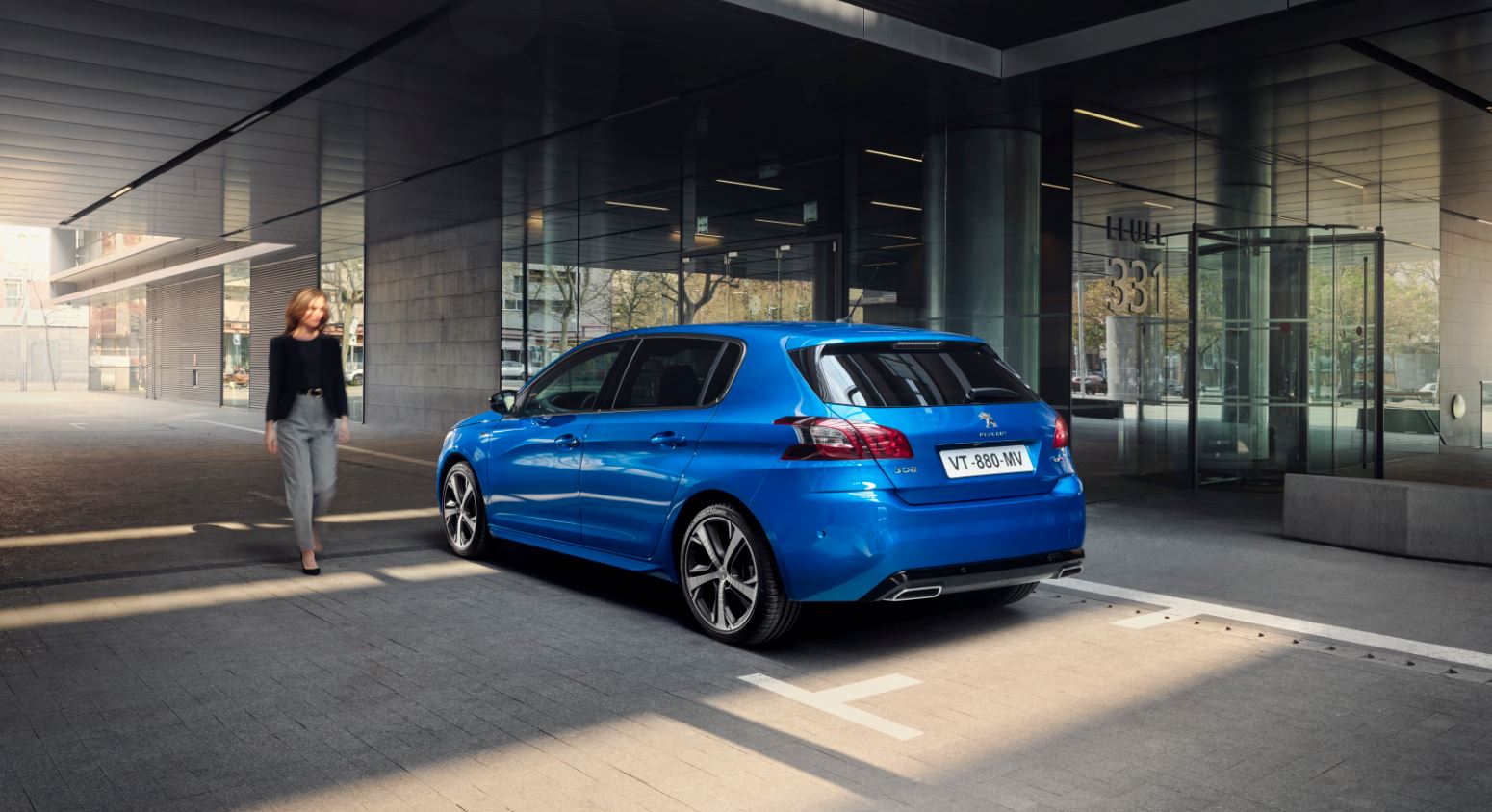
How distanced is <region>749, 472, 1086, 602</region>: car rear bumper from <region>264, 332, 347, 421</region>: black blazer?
361 centimetres

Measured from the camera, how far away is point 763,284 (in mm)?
14461

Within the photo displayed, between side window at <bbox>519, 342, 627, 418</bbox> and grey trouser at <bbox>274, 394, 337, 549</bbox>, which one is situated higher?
side window at <bbox>519, 342, 627, 418</bbox>

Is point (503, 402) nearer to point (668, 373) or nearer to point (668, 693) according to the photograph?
point (668, 373)

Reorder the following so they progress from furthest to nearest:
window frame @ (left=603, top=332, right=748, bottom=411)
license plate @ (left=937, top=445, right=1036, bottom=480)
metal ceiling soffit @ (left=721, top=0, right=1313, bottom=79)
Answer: metal ceiling soffit @ (left=721, top=0, right=1313, bottom=79)
window frame @ (left=603, top=332, right=748, bottom=411)
license plate @ (left=937, top=445, right=1036, bottom=480)

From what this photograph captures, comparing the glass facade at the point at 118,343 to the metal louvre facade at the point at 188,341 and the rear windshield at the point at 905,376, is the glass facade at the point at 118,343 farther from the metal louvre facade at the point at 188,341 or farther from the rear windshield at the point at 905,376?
the rear windshield at the point at 905,376

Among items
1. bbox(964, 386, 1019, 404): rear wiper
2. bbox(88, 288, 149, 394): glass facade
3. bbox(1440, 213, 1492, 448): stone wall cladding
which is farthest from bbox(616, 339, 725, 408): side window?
bbox(88, 288, 149, 394): glass facade

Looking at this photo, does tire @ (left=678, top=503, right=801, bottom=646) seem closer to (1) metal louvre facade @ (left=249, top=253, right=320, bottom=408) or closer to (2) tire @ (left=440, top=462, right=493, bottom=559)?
(2) tire @ (left=440, top=462, right=493, bottom=559)

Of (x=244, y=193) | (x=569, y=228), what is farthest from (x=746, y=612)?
(x=244, y=193)

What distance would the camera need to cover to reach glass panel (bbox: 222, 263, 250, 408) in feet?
111

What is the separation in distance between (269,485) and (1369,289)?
12.8 m

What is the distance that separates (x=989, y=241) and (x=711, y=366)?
6876 mm

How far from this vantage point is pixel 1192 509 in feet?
36.0

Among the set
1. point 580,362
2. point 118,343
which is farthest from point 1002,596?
point 118,343

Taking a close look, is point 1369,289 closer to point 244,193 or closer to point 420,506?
point 420,506
